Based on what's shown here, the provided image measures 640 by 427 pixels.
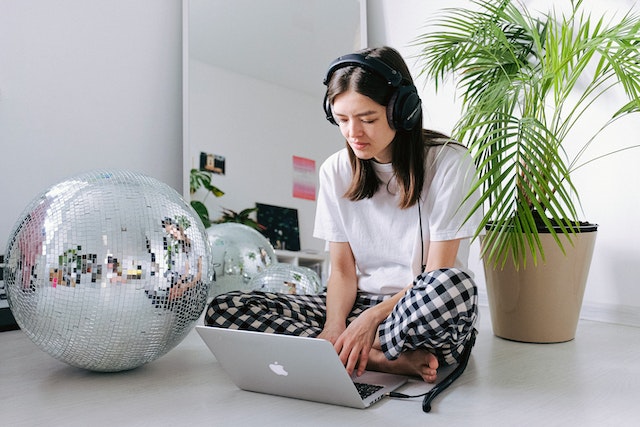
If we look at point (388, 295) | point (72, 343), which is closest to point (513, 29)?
point (388, 295)

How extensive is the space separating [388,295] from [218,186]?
1.30 meters

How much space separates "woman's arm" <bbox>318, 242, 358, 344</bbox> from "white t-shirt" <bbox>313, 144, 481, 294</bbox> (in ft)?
0.06

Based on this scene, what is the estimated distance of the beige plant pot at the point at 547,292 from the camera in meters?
1.78

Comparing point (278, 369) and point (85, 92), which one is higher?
point (85, 92)

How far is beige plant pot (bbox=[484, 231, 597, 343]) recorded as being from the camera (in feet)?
5.85

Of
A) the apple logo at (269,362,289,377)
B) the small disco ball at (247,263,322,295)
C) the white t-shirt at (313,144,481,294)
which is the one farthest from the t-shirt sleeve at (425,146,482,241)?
the small disco ball at (247,263,322,295)

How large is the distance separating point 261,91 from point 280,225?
58 centimetres

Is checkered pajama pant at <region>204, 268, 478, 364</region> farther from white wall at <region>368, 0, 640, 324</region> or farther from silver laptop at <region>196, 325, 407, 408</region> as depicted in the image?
white wall at <region>368, 0, 640, 324</region>

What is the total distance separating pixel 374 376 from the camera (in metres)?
1.39

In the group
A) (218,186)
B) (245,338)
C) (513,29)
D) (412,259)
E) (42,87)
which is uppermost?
(513,29)

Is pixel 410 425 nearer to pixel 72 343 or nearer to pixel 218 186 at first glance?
pixel 72 343

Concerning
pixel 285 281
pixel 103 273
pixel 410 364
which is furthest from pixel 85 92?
pixel 410 364

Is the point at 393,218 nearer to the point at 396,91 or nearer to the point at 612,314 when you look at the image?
the point at 396,91

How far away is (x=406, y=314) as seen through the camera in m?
1.24
